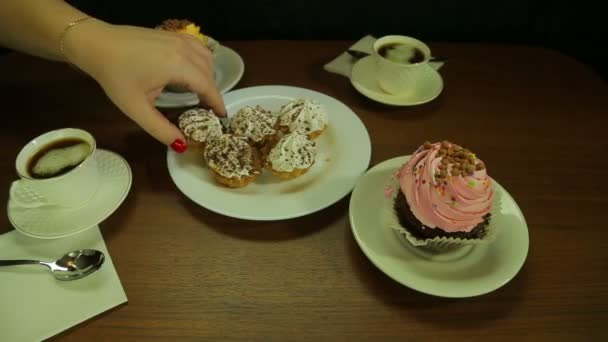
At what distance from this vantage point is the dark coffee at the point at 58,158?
3.35ft

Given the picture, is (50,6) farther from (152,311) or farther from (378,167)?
(378,167)

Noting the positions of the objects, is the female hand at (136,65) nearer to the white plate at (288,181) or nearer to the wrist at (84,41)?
the wrist at (84,41)

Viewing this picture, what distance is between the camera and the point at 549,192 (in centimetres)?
113

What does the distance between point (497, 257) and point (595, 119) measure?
758 mm

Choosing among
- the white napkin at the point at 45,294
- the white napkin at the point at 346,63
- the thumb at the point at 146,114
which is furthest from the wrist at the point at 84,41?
the white napkin at the point at 346,63

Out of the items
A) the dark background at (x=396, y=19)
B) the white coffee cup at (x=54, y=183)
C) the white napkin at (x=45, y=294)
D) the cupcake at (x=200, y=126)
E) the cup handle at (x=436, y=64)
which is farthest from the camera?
the dark background at (x=396, y=19)

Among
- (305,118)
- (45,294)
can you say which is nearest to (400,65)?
(305,118)

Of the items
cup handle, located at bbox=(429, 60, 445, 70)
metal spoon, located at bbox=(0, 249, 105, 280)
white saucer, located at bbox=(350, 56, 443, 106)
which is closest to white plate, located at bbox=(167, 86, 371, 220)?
white saucer, located at bbox=(350, 56, 443, 106)

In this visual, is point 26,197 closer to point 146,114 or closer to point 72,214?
point 72,214

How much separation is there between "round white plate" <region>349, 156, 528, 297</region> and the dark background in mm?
1050

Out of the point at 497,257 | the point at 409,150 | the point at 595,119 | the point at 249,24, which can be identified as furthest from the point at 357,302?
the point at 249,24

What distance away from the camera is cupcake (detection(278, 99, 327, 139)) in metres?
1.27

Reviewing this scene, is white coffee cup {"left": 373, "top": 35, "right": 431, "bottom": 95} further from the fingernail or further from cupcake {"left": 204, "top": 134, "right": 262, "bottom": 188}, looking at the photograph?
the fingernail

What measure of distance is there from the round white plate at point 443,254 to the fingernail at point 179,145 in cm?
50
